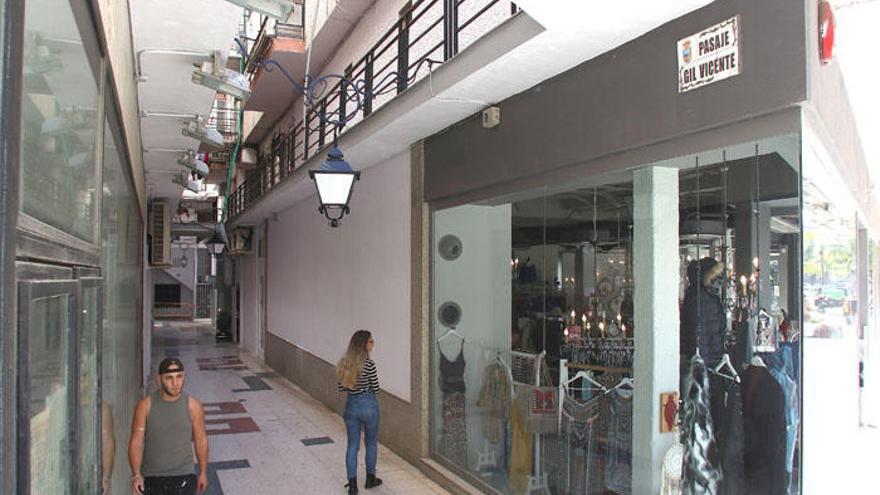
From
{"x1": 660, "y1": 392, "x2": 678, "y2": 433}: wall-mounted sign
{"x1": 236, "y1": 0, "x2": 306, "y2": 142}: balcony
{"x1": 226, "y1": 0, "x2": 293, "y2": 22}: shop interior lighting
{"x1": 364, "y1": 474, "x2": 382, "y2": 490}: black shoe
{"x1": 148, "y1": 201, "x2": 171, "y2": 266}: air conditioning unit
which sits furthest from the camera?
{"x1": 148, "y1": 201, "x2": 171, "y2": 266}: air conditioning unit

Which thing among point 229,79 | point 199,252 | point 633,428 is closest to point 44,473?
point 633,428

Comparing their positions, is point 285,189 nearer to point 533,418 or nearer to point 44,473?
point 533,418

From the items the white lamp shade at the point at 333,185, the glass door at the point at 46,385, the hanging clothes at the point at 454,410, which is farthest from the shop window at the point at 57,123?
the hanging clothes at the point at 454,410

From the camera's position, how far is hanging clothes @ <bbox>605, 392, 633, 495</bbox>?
5125 mm

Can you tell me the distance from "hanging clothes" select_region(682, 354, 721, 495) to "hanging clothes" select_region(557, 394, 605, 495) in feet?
3.11

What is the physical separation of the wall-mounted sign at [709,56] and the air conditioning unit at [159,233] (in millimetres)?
14031

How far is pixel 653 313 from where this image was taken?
16.2 ft

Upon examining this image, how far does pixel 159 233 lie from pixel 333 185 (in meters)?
9.98

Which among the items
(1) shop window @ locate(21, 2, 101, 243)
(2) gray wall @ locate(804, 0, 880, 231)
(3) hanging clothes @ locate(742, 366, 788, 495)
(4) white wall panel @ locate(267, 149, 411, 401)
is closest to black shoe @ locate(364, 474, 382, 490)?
(4) white wall panel @ locate(267, 149, 411, 401)

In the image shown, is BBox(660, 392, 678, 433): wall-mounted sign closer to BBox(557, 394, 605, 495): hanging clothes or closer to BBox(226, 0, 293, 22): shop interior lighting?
BBox(557, 394, 605, 495): hanging clothes

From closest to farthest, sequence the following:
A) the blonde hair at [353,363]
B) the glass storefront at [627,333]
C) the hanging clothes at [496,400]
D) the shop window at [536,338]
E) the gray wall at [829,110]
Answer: the gray wall at [829,110]
the glass storefront at [627,333]
the shop window at [536,338]
the hanging clothes at [496,400]
the blonde hair at [353,363]

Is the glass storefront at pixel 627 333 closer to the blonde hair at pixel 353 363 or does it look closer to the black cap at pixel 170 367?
the blonde hair at pixel 353 363

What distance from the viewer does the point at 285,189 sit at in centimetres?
Answer: 1412

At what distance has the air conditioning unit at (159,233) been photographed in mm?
15898
